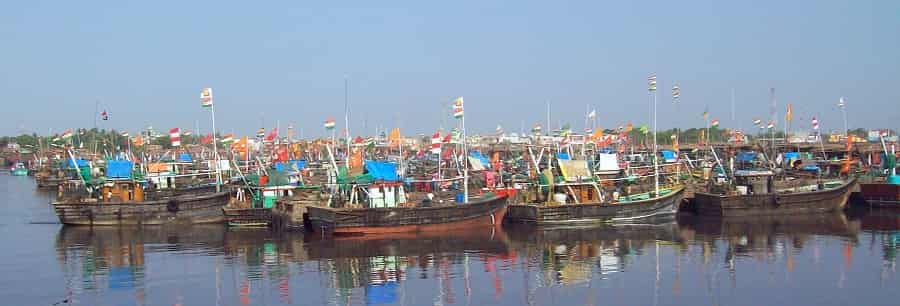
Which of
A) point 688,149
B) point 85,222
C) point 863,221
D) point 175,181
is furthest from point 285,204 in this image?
point 688,149

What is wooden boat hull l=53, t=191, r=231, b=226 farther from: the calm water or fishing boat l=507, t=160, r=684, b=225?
fishing boat l=507, t=160, r=684, b=225

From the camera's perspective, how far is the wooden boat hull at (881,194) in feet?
151

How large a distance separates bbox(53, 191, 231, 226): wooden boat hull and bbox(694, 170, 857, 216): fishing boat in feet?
83.2

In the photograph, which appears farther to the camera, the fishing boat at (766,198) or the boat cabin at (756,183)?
the boat cabin at (756,183)

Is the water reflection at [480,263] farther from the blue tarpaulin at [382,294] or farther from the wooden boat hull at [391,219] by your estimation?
the wooden boat hull at [391,219]

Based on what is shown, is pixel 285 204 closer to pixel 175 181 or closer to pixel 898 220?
pixel 175 181

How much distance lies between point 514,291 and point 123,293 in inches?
445

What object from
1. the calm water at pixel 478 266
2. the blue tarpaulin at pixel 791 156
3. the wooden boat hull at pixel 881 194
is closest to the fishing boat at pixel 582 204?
the calm water at pixel 478 266

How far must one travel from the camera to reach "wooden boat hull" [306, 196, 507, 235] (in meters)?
36.8

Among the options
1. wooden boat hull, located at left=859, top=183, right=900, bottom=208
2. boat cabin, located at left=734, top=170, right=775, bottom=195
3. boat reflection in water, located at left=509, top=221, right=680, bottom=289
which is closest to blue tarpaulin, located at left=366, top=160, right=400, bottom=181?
boat reflection in water, located at left=509, top=221, right=680, bottom=289

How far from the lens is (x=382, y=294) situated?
2506 centimetres

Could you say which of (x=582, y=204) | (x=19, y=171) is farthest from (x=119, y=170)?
(x=19, y=171)

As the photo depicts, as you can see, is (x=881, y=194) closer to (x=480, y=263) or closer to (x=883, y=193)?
(x=883, y=193)

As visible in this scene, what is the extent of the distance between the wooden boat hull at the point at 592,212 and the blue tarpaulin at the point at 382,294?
14837mm
